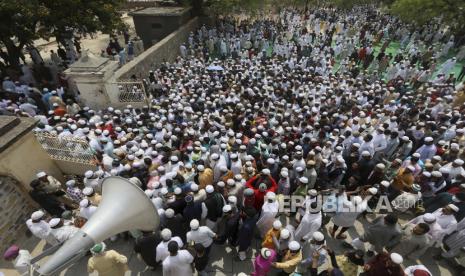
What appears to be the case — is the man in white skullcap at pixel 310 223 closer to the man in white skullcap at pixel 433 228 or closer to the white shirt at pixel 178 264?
the man in white skullcap at pixel 433 228

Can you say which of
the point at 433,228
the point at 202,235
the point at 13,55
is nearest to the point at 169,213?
the point at 202,235

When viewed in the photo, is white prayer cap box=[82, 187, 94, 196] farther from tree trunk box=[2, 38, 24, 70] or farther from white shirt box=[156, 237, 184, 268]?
tree trunk box=[2, 38, 24, 70]

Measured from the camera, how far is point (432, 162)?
622cm

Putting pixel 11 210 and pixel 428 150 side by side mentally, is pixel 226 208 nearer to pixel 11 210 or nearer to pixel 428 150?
pixel 11 210

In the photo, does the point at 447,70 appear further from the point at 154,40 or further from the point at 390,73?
the point at 154,40

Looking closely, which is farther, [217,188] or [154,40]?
[154,40]

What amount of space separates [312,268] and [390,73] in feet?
38.8

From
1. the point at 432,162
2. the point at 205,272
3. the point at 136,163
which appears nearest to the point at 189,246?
the point at 205,272

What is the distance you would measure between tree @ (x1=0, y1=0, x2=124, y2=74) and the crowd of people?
2.89 metres

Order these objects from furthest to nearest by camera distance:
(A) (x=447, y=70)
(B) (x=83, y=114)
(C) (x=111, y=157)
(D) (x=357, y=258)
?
(A) (x=447, y=70), (B) (x=83, y=114), (C) (x=111, y=157), (D) (x=357, y=258)

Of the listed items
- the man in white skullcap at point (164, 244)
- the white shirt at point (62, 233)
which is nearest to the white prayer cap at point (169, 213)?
the man in white skullcap at point (164, 244)

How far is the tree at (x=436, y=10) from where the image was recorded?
645 inches

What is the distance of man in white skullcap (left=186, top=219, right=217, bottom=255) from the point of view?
14.5 feet

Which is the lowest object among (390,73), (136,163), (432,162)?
(390,73)
